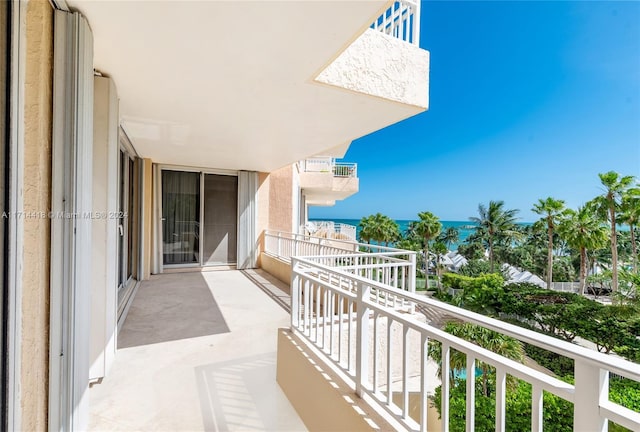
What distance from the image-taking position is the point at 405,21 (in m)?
2.74

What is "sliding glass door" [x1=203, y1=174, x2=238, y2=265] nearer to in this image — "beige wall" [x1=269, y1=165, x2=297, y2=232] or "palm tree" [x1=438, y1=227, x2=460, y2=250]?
"beige wall" [x1=269, y1=165, x2=297, y2=232]

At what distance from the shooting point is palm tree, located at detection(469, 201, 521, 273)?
81.4 feet

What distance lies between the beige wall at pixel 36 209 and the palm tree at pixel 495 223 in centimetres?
2827

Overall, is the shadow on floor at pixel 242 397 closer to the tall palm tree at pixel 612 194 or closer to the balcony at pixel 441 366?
the balcony at pixel 441 366

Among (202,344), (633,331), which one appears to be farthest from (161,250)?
(633,331)

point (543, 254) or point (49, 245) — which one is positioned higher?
point (49, 245)

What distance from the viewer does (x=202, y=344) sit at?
2.81 m

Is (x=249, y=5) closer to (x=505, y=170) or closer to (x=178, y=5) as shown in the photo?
(x=178, y=5)

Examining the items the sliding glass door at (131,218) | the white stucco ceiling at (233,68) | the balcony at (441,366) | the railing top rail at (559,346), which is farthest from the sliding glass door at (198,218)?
the railing top rail at (559,346)

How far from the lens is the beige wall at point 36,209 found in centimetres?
110

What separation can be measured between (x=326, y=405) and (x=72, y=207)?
1.73 meters

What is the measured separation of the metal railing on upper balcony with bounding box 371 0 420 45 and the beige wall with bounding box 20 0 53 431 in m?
2.40

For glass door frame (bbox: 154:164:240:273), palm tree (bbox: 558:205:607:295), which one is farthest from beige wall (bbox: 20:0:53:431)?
palm tree (bbox: 558:205:607:295)

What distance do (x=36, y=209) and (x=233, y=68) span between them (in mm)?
1556
